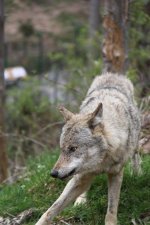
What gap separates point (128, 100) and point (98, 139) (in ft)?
4.17

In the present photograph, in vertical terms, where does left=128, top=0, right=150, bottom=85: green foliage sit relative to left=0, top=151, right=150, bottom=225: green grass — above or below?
above

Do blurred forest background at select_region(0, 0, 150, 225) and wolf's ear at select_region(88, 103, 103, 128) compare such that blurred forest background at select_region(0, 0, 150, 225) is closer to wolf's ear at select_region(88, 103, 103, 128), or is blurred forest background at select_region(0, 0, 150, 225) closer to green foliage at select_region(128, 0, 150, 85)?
green foliage at select_region(128, 0, 150, 85)

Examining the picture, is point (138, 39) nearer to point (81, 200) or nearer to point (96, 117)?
point (81, 200)

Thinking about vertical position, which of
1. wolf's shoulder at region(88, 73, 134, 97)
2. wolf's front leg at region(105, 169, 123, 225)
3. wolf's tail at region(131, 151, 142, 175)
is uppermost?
wolf's shoulder at region(88, 73, 134, 97)

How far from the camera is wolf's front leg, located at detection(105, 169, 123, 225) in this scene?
664 centimetres

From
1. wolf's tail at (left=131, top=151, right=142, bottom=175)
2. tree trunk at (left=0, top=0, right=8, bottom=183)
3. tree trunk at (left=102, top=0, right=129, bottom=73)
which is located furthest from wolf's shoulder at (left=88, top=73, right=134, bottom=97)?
tree trunk at (left=0, top=0, right=8, bottom=183)

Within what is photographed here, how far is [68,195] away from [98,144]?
785 mm

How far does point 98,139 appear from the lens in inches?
244

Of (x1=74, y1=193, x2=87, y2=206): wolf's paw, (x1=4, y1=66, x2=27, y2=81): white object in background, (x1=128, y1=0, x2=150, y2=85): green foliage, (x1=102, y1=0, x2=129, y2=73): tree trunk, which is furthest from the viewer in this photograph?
(x1=4, y1=66, x2=27, y2=81): white object in background

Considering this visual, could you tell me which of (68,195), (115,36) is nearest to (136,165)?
(68,195)

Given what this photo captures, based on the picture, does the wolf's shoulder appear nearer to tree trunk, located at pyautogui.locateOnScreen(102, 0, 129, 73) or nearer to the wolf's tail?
the wolf's tail

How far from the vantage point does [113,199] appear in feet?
21.9

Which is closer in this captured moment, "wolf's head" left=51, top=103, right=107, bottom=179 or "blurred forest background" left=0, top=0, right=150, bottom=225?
"wolf's head" left=51, top=103, right=107, bottom=179

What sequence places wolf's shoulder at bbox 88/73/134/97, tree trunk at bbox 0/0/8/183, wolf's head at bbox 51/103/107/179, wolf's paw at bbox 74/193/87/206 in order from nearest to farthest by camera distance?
1. wolf's head at bbox 51/103/107/179
2. wolf's paw at bbox 74/193/87/206
3. wolf's shoulder at bbox 88/73/134/97
4. tree trunk at bbox 0/0/8/183
